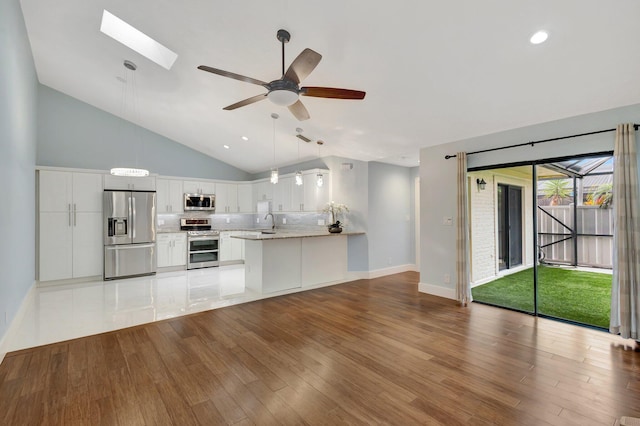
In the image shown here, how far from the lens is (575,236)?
4168 mm

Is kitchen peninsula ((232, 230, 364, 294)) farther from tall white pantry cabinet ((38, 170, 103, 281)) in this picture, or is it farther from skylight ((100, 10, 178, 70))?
tall white pantry cabinet ((38, 170, 103, 281))

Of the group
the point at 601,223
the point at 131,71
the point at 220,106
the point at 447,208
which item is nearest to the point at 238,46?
the point at 220,106

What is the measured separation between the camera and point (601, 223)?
12.6ft

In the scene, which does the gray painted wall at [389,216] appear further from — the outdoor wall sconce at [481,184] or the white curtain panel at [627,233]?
the white curtain panel at [627,233]

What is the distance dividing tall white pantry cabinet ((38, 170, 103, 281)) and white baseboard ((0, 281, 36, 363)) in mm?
745

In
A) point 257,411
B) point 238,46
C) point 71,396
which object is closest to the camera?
point 257,411

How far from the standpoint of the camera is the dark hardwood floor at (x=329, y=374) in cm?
201

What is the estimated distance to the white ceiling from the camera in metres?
2.49

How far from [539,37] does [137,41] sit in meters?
4.72

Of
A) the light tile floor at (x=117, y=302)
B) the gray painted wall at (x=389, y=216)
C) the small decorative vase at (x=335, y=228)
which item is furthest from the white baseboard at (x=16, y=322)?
the gray painted wall at (x=389, y=216)

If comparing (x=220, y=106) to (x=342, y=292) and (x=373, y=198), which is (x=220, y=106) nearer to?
(x=373, y=198)

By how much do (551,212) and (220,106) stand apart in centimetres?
564

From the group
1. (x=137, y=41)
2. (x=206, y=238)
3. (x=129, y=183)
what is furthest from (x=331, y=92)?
(x=206, y=238)

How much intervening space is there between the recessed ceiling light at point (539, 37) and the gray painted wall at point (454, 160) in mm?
1523
